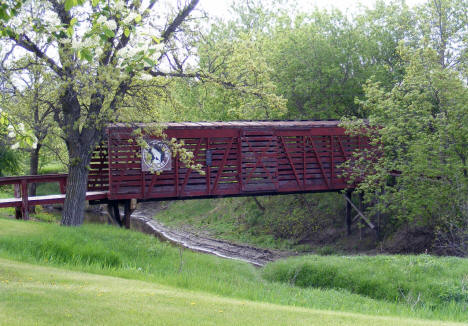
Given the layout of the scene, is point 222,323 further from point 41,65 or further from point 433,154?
point 433,154

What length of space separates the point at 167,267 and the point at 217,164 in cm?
804

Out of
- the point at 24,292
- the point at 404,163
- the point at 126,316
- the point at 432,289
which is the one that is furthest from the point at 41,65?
the point at 404,163

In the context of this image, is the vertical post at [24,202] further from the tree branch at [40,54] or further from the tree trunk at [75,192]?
the tree branch at [40,54]

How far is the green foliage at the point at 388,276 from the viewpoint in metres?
11.0

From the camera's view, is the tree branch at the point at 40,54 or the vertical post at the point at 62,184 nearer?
the tree branch at the point at 40,54

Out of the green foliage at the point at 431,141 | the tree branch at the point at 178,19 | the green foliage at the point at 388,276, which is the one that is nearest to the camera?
the green foliage at the point at 388,276

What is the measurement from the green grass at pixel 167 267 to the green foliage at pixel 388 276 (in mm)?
92

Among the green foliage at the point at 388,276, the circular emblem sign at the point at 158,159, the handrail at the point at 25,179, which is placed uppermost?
the circular emblem sign at the point at 158,159

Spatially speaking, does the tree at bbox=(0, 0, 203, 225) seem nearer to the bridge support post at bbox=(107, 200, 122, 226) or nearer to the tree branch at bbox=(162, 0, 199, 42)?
the tree branch at bbox=(162, 0, 199, 42)

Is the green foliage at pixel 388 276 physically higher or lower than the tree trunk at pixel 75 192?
lower

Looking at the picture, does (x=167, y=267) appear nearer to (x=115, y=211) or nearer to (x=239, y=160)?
(x=115, y=211)

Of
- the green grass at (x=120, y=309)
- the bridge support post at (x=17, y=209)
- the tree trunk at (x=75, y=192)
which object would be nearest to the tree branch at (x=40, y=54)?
the tree trunk at (x=75, y=192)

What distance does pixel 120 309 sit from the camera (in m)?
6.50

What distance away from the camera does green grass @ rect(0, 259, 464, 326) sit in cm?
603
